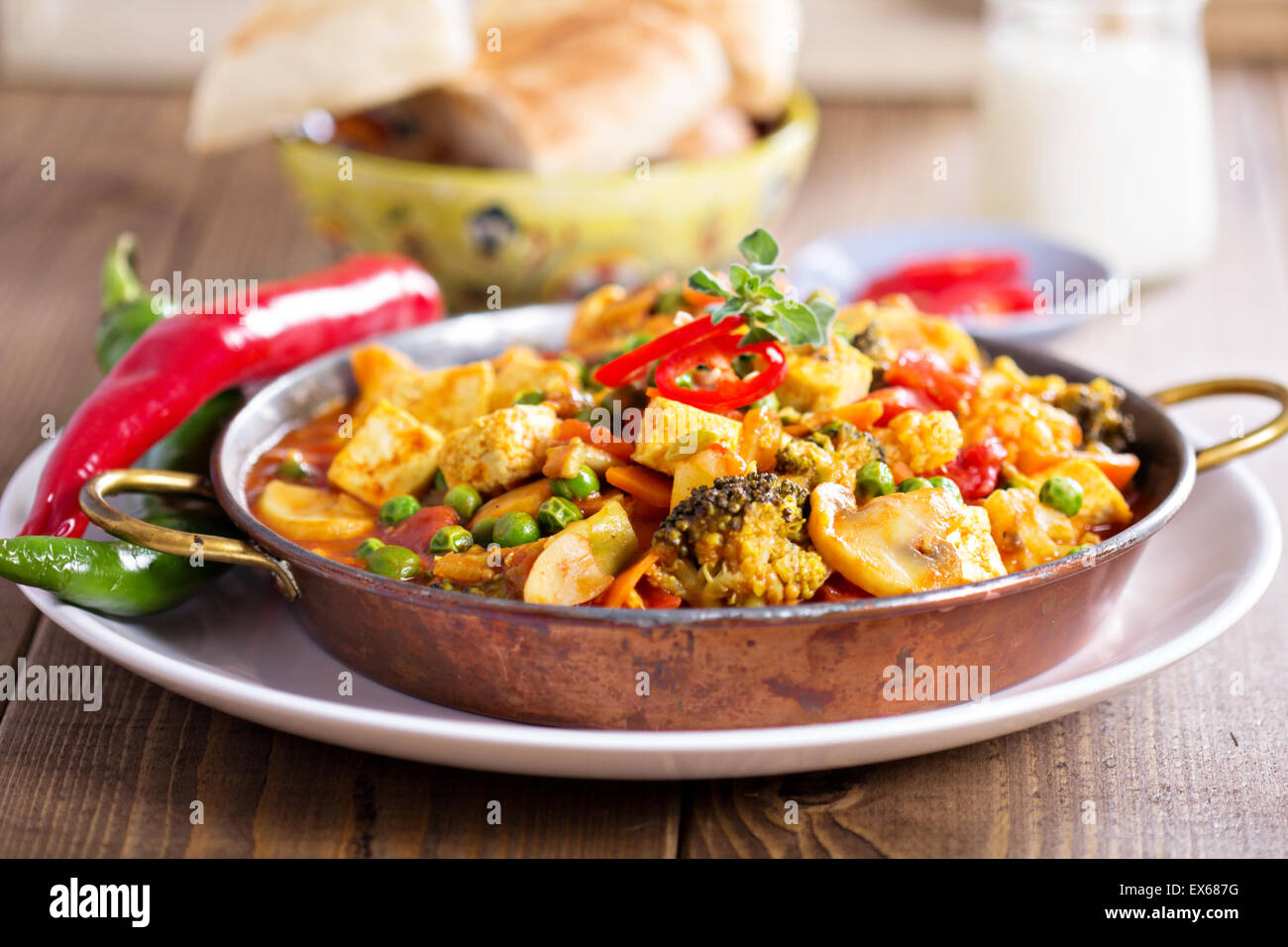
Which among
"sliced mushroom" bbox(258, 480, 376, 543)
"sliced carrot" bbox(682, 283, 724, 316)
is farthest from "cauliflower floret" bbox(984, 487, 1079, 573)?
"sliced mushroom" bbox(258, 480, 376, 543)

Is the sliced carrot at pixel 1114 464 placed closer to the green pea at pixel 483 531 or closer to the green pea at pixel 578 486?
the green pea at pixel 578 486

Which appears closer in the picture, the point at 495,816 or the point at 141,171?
the point at 495,816

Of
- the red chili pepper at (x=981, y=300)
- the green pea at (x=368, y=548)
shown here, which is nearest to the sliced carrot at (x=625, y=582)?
the green pea at (x=368, y=548)

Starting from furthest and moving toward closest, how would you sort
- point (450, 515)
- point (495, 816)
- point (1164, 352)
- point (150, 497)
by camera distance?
1. point (1164, 352)
2. point (150, 497)
3. point (450, 515)
4. point (495, 816)

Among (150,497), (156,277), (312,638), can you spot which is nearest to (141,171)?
(156,277)
